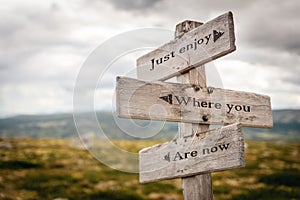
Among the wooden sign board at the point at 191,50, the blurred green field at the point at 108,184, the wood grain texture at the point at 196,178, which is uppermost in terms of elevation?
the wooden sign board at the point at 191,50

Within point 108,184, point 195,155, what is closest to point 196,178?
point 195,155

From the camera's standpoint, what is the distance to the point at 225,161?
189 inches

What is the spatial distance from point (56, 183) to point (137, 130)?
17571 millimetres

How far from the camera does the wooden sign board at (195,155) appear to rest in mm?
4766

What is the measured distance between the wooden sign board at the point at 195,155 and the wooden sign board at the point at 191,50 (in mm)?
937

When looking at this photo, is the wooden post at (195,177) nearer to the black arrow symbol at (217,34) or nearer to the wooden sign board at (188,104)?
the wooden sign board at (188,104)

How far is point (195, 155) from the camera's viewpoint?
5.12 meters

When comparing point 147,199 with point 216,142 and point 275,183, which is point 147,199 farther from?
point 216,142

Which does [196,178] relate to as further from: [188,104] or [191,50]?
[191,50]

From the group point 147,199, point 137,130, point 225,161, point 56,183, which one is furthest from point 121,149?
point 56,183

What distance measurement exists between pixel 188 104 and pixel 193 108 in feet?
0.26

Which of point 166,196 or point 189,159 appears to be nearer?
point 189,159

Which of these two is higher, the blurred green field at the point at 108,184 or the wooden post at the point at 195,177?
the wooden post at the point at 195,177

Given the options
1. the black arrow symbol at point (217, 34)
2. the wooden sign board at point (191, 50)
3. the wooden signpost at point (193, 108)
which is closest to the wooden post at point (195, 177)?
the wooden signpost at point (193, 108)
